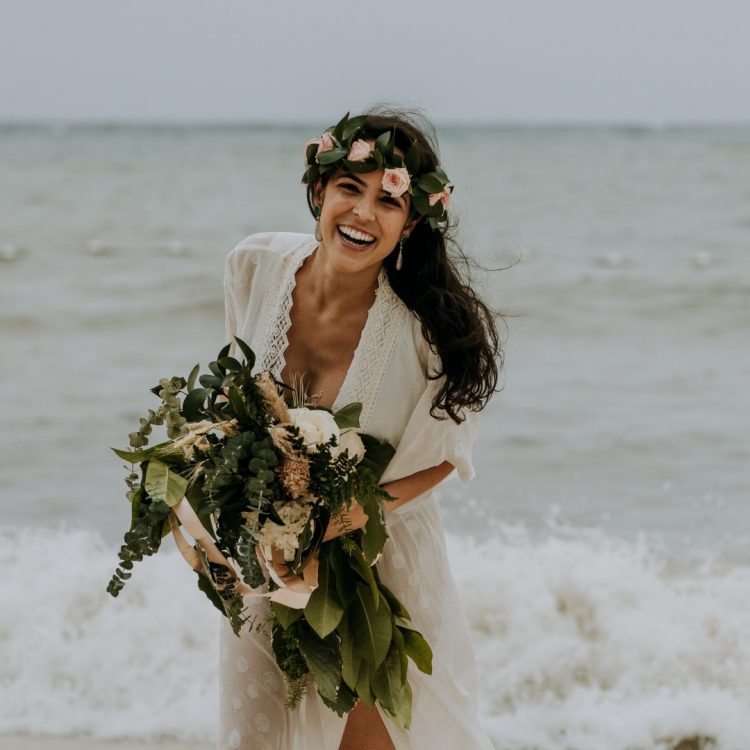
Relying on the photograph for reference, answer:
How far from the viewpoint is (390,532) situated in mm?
3049

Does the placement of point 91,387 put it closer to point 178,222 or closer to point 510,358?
point 510,358

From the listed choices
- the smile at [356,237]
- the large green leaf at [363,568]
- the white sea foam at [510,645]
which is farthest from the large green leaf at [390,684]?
the white sea foam at [510,645]

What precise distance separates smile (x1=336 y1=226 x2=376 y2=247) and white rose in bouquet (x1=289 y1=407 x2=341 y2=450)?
44 centimetres

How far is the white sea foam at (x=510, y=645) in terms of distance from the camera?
4.46 m

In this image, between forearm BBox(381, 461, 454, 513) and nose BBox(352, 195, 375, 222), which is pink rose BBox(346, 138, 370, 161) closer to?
nose BBox(352, 195, 375, 222)

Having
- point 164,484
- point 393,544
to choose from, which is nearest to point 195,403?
point 164,484

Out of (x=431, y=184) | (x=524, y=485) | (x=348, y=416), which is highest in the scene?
(x=431, y=184)

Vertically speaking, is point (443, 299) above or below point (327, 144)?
below

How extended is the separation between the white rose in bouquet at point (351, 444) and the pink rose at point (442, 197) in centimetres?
60

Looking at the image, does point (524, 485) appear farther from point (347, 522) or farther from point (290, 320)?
point (347, 522)

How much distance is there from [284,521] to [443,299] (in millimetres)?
731

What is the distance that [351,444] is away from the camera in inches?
109

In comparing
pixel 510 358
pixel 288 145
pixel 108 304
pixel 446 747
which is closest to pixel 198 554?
pixel 446 747

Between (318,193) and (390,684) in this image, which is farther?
(318,193)
